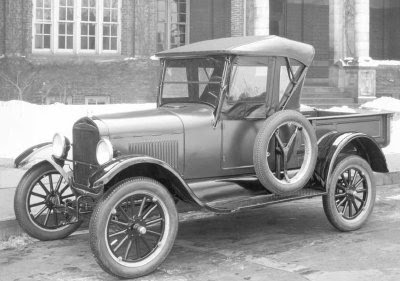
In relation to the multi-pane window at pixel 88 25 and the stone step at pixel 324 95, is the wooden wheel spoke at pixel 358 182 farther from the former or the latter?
the multi-pane window at pixel 88 25

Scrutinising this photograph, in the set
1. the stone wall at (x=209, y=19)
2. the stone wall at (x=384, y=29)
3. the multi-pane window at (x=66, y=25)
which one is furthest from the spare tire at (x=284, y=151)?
the stone wall at (x=384, y=29)

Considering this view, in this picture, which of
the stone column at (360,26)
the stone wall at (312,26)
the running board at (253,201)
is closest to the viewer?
the running board at (253,201)

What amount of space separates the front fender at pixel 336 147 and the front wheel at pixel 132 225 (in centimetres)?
193

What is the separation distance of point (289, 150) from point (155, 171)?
1.49 meters

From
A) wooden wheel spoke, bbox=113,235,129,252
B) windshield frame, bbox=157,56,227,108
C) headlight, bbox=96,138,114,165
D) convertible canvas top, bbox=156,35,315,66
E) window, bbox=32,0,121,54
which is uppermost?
window, bbox=32,0,121,54

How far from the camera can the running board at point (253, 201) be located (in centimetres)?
618

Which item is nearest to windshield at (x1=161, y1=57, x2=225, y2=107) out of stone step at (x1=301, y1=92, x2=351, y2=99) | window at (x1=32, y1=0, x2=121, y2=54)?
window at (x1=32, y1=0, x2=121, y2=54)

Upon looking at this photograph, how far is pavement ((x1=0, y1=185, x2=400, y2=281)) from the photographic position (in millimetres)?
5664

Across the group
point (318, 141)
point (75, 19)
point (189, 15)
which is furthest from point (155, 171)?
point (189, 15)

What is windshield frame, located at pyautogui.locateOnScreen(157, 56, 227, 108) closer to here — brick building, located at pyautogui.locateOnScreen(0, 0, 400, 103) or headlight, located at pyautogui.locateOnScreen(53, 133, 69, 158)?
headlight, located at pyautogui.locateOnScreen(53, 133, 69, 158)

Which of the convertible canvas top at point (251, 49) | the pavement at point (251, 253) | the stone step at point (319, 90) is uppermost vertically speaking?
the stone step at point (319, 90)

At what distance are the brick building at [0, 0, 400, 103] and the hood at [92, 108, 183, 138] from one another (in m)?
13.4

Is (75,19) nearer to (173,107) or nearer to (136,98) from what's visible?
(136,98)

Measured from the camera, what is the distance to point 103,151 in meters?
5.76
